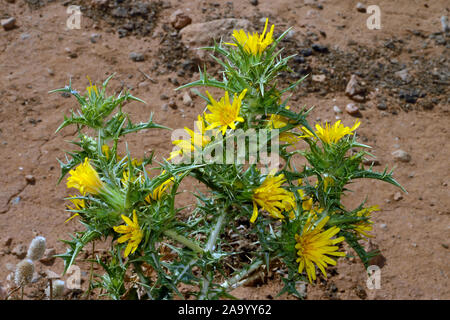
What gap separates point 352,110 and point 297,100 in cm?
45

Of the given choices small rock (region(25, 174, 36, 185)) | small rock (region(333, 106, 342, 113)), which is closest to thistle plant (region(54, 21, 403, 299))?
small rock (region(25, 174, 36, 185))

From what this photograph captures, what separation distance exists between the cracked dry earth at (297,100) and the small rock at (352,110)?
0.15 ft

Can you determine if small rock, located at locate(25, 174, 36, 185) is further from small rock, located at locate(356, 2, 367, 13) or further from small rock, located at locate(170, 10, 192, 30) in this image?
small rock, located at locate(356, 2, 367, 13)

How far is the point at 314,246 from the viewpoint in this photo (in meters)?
1.80

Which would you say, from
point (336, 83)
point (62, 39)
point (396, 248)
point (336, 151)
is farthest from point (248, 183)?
point (62, 39)

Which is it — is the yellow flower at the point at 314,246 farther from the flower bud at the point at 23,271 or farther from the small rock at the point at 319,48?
the small rock at the point at 319,48

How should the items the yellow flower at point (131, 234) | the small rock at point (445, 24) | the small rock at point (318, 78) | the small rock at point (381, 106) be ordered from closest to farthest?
1. the yellow flower at point (131, 234)
2. the small rock at point (381, 106)
3. the small rock at point (318, 78)
4. the small rock at point (445, 24)

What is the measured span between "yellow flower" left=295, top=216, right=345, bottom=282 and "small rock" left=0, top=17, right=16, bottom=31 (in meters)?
3.54

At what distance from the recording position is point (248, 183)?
1.75 m

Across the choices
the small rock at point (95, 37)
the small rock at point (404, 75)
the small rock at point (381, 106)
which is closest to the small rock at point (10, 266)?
the small rock at point (95, 37)

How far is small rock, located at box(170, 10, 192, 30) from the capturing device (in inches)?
166

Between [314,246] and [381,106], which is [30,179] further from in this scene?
[381,106]

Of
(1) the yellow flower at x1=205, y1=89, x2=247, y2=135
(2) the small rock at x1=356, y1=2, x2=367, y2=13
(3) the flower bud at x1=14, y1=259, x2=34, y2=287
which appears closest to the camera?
(1) the yellow flower at x1=205, y1=89, x2=247, y2=135

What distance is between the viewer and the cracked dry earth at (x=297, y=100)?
9.18 feet
